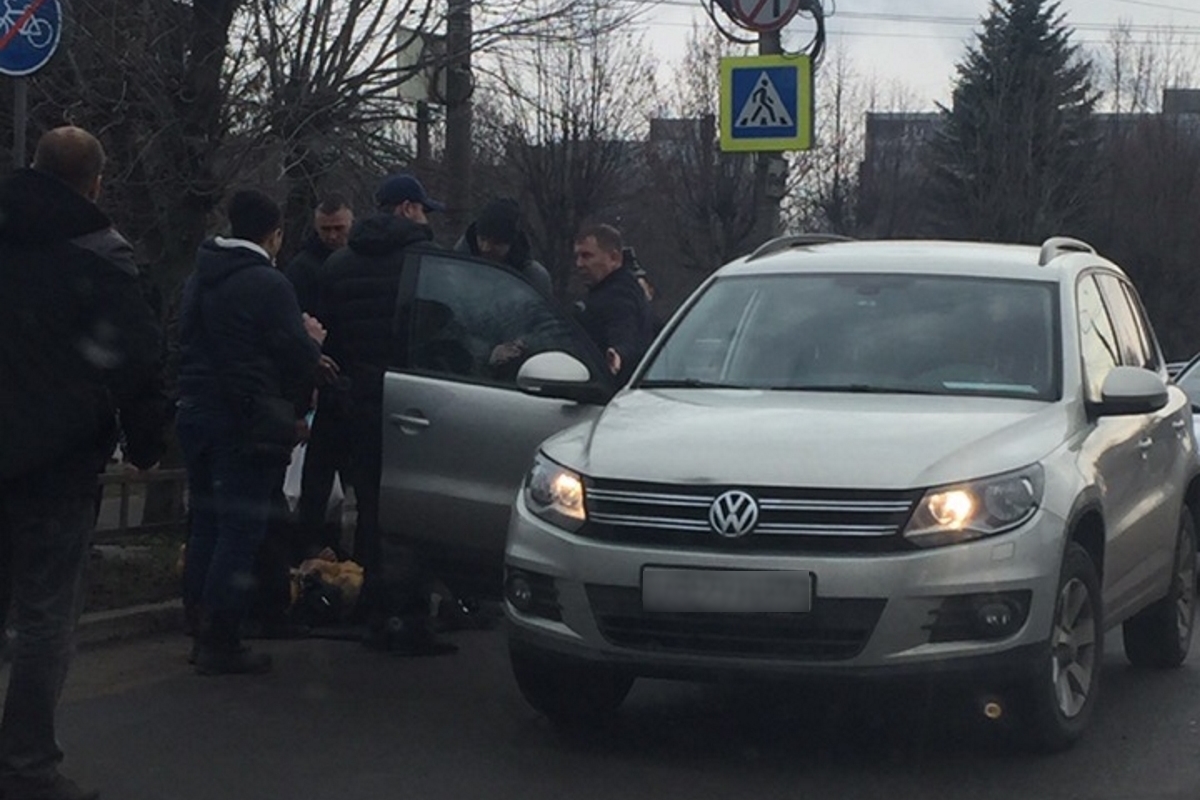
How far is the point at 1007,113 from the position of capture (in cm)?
4844

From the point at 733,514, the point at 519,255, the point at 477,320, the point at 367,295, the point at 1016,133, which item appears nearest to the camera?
the point at 733,514

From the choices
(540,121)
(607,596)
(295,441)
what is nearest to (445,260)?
(295,441)

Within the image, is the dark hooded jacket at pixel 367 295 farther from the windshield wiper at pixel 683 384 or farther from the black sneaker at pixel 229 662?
the windshield wiper at pixel 683 384

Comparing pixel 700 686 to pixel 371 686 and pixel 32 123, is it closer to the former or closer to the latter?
pixel 371 686

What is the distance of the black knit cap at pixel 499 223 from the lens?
9297 mm

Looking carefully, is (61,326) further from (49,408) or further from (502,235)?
(502,235)

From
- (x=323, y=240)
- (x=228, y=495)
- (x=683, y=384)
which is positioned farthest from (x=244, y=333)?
(x=683, y=384)

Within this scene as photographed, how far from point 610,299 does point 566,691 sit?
10.9ft

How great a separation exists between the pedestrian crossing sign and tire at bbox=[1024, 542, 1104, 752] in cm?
715

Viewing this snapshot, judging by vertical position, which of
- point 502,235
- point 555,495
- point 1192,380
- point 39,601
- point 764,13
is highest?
point 764,13

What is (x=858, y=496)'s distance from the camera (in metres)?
5.94

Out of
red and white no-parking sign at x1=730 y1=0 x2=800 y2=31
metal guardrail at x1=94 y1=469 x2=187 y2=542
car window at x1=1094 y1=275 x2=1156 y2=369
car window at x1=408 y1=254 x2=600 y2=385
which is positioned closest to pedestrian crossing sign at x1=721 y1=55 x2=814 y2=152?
red and white no-parking sign at x1=730 y1=0 x2=800 y2=31

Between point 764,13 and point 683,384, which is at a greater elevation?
point 764,13

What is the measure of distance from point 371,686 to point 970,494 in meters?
2.70
